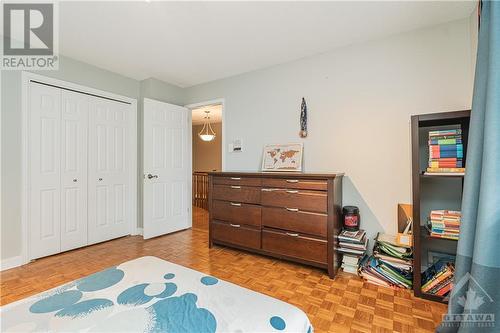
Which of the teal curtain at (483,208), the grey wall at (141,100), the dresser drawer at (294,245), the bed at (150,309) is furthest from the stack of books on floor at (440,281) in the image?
the grey wall at (141,100)

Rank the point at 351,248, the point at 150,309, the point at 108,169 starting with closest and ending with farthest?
the point at 150,309, the point at 351,248, the point at 108,169

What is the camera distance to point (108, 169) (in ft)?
11.4

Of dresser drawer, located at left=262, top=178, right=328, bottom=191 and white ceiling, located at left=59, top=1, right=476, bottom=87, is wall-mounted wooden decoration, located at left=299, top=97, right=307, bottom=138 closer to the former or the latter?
white ceiling, located at left=59, top=1, right=476, bottom=87

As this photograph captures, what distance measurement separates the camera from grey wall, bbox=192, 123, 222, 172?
314 inches

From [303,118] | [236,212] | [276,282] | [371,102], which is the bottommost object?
[276,282]

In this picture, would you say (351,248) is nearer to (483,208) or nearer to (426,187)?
(426,187)

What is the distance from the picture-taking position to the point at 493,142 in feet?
4.17

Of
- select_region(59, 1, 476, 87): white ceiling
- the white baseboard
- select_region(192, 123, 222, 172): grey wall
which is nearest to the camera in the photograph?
select_region(59, 1, 476, 87): white ceiling

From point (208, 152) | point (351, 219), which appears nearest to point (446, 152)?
point (351, 219)

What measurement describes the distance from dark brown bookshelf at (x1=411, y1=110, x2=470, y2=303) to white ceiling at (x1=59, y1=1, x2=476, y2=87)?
3.24ft

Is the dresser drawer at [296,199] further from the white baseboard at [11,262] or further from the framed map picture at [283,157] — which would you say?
the white baseboard at [11,262]

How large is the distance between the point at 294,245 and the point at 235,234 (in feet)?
2.55

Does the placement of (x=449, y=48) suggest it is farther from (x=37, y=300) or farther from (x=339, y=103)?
(x=37, y=300)

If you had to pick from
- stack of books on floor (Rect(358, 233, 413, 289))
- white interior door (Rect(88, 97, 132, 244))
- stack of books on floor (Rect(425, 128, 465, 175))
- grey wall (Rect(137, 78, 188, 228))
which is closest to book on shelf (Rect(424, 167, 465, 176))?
stack of books on floor (Rect(425, 128, 465, 175))
